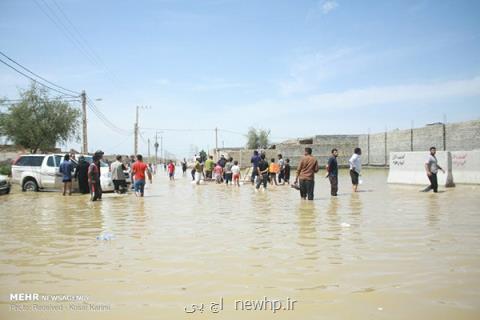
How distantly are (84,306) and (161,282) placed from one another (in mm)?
951

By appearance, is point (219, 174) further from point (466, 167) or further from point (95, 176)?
point (466, 167)

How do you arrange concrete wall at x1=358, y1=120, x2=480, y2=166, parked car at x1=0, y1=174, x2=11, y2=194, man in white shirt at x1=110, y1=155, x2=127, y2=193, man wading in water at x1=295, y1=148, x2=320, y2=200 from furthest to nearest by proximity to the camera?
concrete wall at x1=358, y1=120, x2=480, y2=166 < parked car at x1=0, y1=174, x2=11, y2=194 < man in white shirt at x1=110, y1=155, x2=127, y2=193 < man wading in water at x1=295, y1=148, x2=320, y2=200

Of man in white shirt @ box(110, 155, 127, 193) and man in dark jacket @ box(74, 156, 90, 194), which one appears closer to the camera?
man in dark jacket @ box(74, 156, 90, 194)

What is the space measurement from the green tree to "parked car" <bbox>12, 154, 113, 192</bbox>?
2028 centimetres

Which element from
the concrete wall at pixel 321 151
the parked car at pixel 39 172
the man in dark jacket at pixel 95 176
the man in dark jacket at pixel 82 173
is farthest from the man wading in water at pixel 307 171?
the concrete wall at pixel 321 151

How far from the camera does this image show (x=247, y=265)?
5.52 meters

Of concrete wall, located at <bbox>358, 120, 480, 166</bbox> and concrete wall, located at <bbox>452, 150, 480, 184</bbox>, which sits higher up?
concrete wall, located at <bbox>358, 120, 480, 166</bbox>

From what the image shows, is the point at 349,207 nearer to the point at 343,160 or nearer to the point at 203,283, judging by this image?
the point at 203,283

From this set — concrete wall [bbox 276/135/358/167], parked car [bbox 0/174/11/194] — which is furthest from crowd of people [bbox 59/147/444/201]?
concrete wall [bbox 276/135/358/167]

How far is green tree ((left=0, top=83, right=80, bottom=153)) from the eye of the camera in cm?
3712

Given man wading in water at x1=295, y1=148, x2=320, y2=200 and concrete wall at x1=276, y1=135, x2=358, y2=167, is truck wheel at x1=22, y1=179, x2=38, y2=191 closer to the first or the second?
man wading in water at x1=295, y1=148, x2=320, y2=200

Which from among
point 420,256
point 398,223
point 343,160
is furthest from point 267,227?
point 343,160

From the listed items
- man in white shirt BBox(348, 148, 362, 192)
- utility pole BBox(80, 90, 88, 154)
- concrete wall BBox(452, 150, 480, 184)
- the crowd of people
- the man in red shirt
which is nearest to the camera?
the crowd of people

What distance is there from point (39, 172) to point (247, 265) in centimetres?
1613
